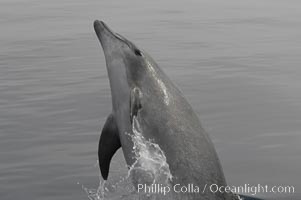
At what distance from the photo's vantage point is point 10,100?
17734 mm

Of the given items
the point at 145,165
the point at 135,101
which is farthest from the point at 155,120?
the point at 145,165

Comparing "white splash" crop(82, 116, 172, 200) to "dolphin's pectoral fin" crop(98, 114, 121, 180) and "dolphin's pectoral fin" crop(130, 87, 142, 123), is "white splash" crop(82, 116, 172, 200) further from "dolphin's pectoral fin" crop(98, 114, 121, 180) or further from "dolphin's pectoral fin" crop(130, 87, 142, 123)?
"dolphin's pectoral fin" crop(98, 114, 121, 180)

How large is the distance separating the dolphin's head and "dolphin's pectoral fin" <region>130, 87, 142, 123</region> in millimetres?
185

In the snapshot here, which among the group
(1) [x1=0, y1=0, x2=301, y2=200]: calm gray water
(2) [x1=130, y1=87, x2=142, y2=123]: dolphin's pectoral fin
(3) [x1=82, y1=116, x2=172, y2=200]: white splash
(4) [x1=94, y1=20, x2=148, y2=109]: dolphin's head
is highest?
(4) [x1=94, y1=20, x2=148, y2=109]: dolphin's head

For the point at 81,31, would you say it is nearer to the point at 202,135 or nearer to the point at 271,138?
the point at 271,138

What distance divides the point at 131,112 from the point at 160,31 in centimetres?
2046

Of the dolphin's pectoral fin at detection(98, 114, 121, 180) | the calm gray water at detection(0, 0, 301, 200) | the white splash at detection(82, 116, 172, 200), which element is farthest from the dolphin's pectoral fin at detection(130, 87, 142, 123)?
the calm gray water at detection(0, 0, 301, 200)

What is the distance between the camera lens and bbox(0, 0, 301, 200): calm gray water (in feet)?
42.3

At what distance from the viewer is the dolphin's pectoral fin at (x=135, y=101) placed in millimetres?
9414

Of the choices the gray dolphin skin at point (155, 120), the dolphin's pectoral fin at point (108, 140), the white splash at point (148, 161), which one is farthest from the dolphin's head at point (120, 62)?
the white splash at point (148, 161)

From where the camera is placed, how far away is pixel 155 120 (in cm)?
954

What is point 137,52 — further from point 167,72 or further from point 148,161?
point 167,72

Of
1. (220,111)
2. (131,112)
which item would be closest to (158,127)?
(131,112)

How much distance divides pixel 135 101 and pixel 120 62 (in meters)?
0.99
